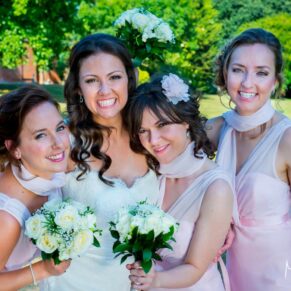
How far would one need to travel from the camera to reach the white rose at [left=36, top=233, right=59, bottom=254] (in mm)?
2777

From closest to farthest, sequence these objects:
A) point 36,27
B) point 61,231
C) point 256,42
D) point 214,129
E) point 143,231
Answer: point 143,231
point 61,231
point 256,42
point 214,129
point 36,27

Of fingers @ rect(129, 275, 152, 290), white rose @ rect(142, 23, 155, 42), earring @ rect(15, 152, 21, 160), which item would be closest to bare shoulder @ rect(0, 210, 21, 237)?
earring @ rect(15, 152, 21, 160)

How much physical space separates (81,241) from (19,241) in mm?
689

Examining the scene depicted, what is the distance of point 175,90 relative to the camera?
3.42 meters

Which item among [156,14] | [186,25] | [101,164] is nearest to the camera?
[101,164]

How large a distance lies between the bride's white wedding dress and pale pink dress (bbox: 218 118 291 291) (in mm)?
754

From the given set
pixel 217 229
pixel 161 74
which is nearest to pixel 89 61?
pixel 161 74

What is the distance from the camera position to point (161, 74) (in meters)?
3.73

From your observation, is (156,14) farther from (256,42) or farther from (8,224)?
(8,224)

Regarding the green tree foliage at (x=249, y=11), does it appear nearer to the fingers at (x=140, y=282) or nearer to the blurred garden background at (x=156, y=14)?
the blurred garden background at (x=156, y=14)

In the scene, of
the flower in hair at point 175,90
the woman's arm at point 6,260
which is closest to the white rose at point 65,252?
the woman's arm at point 6,260

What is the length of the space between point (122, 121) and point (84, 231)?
4.58 feet

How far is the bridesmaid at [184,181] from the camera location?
3.13 m

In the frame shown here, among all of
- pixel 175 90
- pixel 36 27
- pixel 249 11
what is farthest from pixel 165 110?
pixel 249 11
